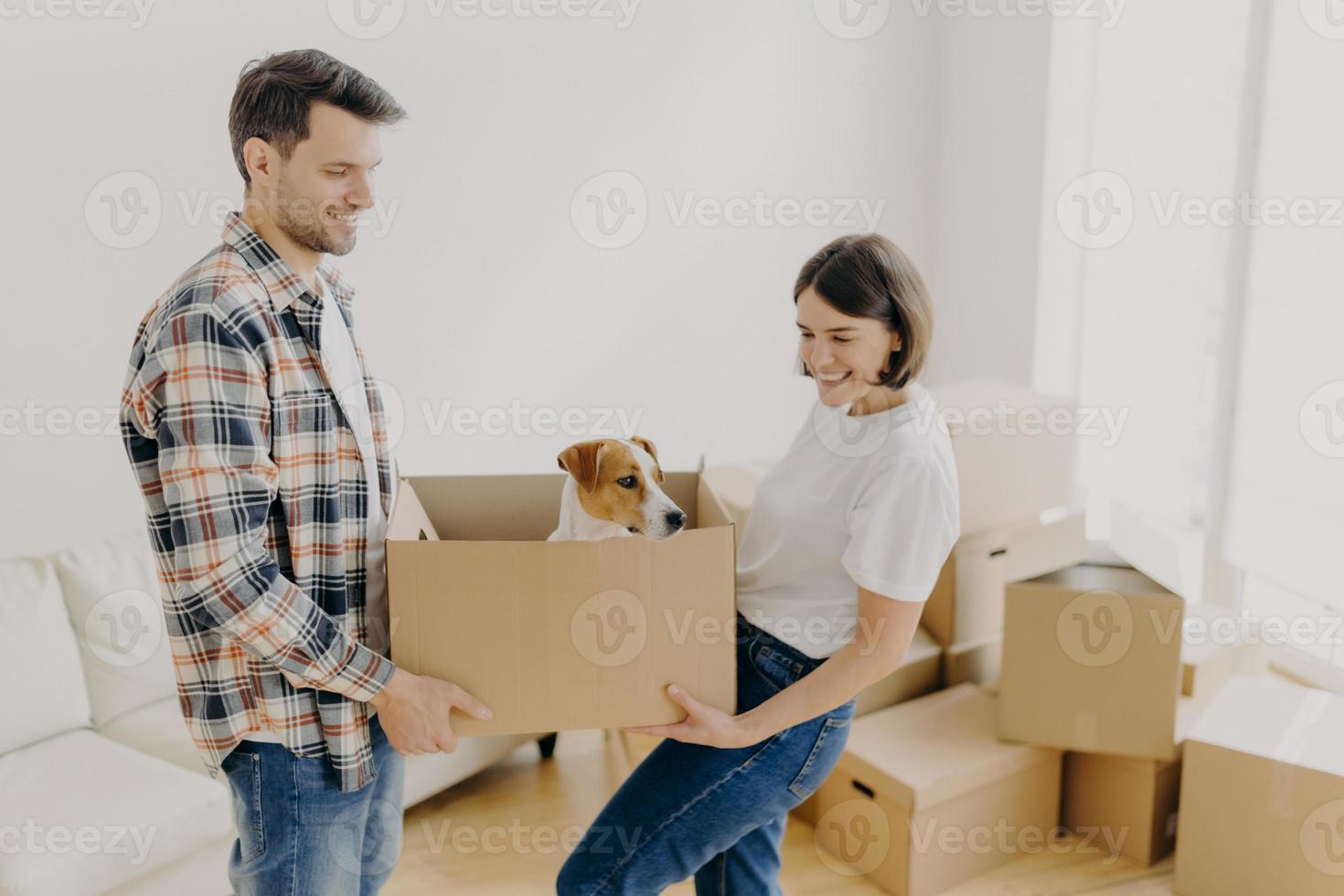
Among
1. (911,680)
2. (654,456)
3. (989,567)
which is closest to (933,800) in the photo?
(911,680)

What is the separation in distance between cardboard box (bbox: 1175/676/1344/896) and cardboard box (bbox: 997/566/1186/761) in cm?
11

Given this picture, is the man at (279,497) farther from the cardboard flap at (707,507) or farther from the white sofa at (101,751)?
the white sofa at (101,751)

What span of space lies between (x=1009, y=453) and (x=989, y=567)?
0.29m

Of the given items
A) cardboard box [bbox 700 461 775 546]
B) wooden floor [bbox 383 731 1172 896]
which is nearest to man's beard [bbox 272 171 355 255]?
cardboard box [bbox 700 461 775 546]

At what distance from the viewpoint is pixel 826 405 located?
153 cm

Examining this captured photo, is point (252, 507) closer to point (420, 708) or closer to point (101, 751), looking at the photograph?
point (420, 708)

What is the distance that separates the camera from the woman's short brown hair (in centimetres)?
145

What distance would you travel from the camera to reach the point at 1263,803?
224 cm

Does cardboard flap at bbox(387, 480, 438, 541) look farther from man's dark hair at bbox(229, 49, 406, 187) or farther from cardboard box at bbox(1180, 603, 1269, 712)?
cardboard box at bbox(1180, 603, 1269, 712)

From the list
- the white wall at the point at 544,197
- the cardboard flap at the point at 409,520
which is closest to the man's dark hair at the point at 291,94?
the cardboard flap at the point at 409,520

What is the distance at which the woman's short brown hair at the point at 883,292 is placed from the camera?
1452mm

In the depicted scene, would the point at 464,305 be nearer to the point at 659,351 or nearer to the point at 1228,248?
the point at 659,351

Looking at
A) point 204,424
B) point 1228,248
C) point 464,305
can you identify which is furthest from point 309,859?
point 1228,248

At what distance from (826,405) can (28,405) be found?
2.00m
